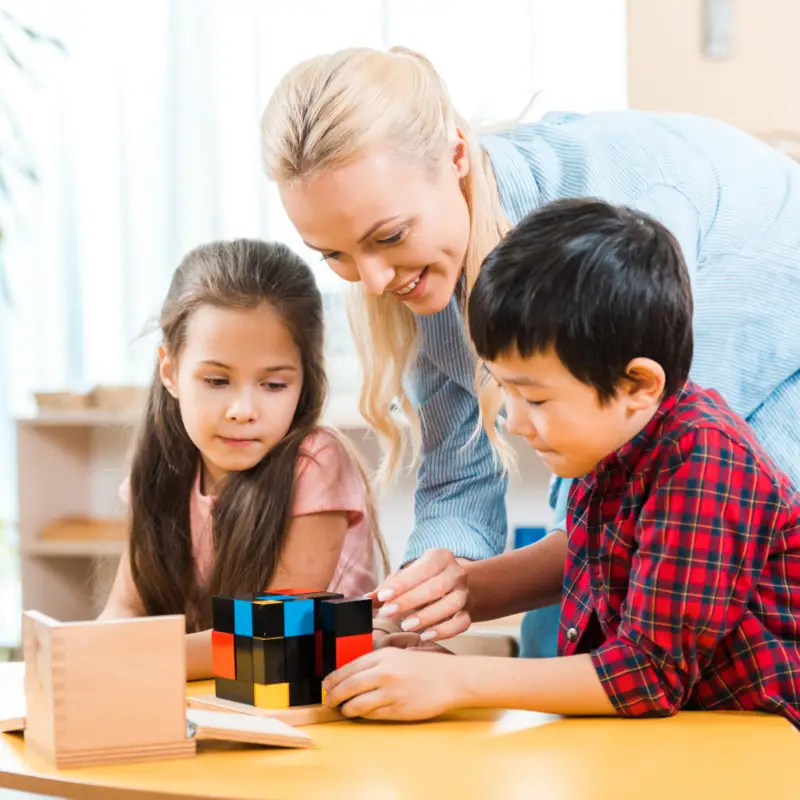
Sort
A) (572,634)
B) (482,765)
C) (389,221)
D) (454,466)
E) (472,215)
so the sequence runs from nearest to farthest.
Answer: (482,765), (572,634), (389,221), (472,215), (454,466)

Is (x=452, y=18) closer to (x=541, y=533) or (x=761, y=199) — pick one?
(x=541, y=533)

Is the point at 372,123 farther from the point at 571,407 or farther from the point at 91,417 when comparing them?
the point at 91,417

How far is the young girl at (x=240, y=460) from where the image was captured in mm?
1566

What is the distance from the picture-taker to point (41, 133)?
364 cm

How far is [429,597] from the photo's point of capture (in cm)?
122

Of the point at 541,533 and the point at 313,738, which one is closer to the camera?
the point at 313,738

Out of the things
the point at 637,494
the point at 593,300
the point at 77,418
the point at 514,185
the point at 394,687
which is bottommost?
the point at 77,418

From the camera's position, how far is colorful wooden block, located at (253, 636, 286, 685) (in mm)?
1030

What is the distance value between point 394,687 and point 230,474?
2.20 ft

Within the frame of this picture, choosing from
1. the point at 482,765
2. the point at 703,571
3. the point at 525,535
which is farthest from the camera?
the point at 525,535

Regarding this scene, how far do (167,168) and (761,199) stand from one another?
95.0 inches

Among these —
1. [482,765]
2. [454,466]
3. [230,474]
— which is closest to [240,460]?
[230,474]

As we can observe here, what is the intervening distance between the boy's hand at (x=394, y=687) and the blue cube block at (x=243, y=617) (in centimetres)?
9

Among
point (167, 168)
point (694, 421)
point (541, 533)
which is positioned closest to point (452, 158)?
point (694, 421)
